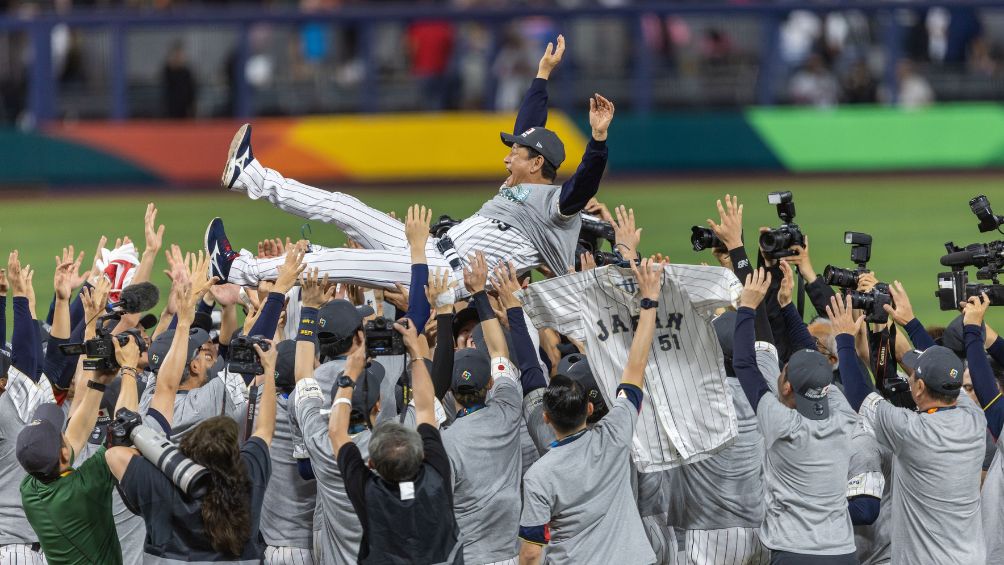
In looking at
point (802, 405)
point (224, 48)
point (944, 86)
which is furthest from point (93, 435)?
point (944, 86)

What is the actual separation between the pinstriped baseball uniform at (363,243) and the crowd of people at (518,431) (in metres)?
0.53

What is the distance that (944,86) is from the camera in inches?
823

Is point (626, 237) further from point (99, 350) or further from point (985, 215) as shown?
point (99, 350)

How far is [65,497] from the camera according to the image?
5.24m

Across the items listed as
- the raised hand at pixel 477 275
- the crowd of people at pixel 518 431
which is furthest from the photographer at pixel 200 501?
the raised hand at pixel 477 275

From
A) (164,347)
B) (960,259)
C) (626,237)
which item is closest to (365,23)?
(626,237)

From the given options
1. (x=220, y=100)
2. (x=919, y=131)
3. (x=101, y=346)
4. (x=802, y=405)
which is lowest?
(x=802, y=405)

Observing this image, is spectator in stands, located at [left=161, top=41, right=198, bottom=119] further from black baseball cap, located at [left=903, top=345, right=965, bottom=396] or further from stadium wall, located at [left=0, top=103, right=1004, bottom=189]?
black baseball cap, located at [left=903, top=345, right=965, bottom=396]

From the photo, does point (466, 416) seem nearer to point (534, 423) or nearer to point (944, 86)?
point (534, 423)

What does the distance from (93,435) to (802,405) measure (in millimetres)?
3142

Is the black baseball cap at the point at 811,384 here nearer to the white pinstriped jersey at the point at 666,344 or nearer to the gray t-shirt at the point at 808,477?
the gray t-shirt at the point at 808,477

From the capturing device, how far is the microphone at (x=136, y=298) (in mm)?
6855

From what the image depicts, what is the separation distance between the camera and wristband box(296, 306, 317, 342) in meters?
5.80

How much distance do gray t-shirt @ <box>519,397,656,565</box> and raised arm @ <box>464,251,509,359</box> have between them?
676 millimetres
